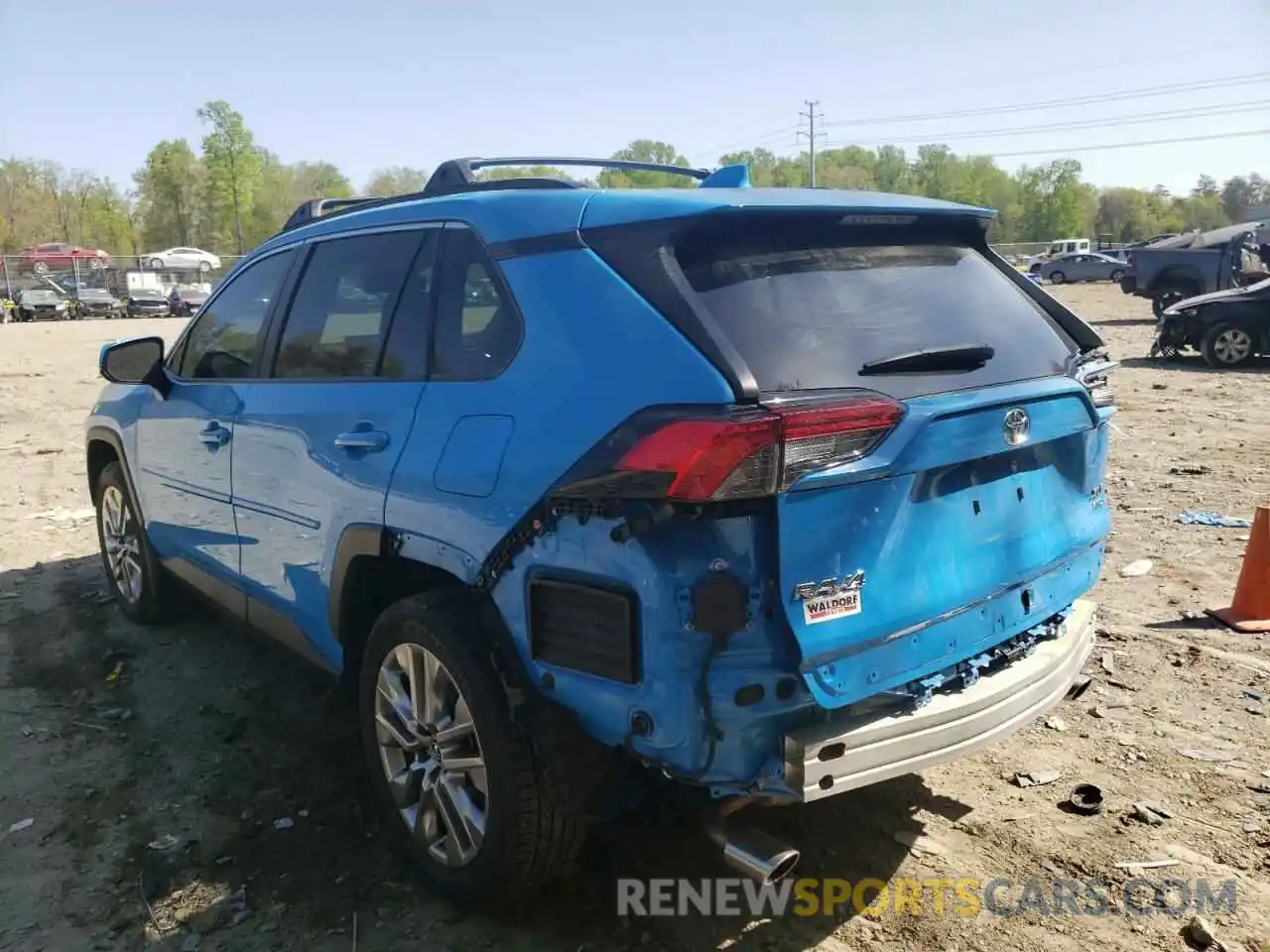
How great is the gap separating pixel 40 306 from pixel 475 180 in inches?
1915

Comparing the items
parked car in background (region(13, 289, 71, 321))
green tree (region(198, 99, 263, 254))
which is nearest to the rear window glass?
parked car in background (region(13, 289, 71, 321))

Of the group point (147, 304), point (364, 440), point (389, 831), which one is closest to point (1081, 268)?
point (147, 304)

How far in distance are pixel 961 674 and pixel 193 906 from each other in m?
2.33

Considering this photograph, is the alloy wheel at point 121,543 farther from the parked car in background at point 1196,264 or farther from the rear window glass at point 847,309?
the parked car in background at point 1196,264

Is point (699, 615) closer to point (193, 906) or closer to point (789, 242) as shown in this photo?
point (789, 242)

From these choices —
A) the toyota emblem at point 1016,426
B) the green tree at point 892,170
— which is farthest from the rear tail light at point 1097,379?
the green tree at point 892,170

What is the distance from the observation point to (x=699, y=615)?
2232 mm

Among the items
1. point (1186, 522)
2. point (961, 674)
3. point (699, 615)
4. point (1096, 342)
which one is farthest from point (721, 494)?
point (1186, 522)

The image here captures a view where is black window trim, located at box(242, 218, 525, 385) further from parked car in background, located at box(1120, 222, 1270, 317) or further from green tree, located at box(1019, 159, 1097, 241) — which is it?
green tree, located at box(1019, 159, 1097, 241)

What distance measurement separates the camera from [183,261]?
63906 millimetres

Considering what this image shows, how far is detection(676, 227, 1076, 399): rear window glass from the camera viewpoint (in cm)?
244

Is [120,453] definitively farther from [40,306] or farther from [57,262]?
[57,262]

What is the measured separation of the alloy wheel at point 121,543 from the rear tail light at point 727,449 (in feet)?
12.9

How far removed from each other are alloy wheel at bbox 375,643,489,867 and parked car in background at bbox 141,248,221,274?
61.0 meters
